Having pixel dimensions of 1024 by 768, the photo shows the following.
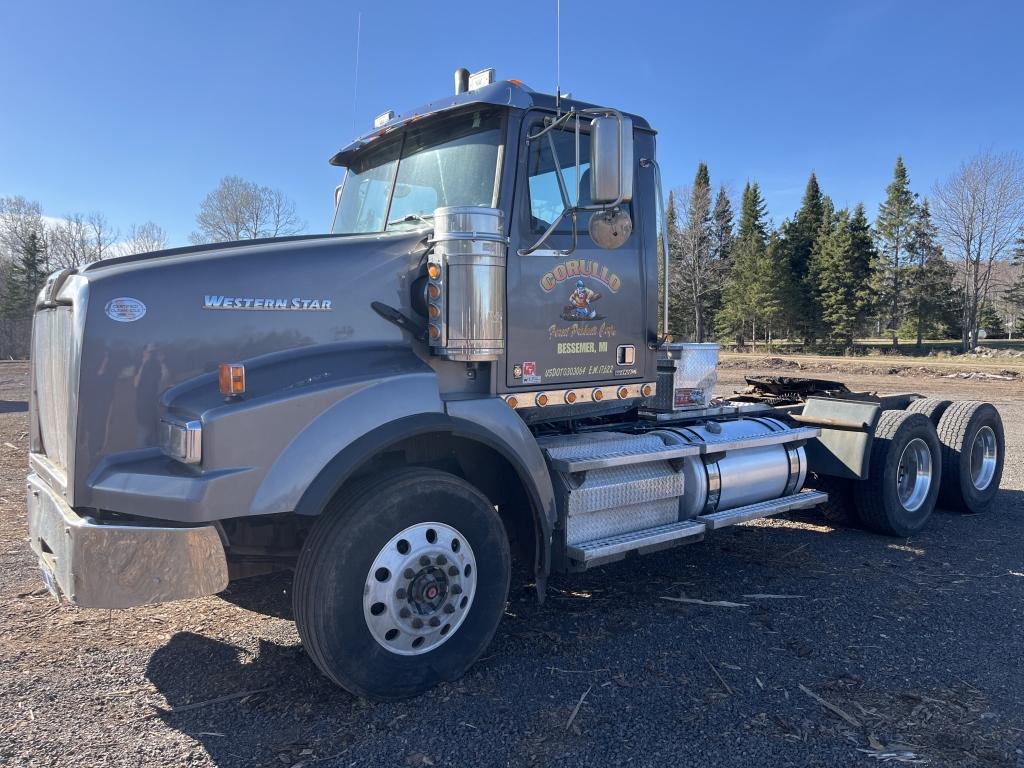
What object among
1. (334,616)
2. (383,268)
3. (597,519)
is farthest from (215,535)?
(597,519)

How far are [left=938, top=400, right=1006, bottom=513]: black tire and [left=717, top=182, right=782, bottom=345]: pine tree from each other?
42.7 m

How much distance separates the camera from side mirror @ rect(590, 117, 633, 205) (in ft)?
11.9

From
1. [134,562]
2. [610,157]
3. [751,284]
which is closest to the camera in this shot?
[134,562]

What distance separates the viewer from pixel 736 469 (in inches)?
202

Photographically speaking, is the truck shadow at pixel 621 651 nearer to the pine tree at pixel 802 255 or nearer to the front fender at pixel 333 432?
the front fender at pixel 333 432

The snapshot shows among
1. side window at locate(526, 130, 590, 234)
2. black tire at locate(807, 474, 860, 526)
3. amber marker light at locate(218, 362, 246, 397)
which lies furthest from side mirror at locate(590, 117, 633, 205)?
black tire at locate(807, 474, 860, 526)

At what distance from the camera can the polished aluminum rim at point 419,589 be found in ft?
10.4

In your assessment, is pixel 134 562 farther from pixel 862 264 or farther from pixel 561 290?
pixel 862 264

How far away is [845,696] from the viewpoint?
336 centimetres

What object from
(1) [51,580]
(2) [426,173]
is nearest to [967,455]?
(2) [426,173]

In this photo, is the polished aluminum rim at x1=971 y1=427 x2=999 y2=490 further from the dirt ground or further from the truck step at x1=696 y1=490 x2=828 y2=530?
the truck step at x1=696 y1=490 x2=828 y2=530

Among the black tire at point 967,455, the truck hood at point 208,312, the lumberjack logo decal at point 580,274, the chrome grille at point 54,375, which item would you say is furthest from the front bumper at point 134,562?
the black tire at point 967,455

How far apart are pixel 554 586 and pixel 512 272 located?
2.26 metres

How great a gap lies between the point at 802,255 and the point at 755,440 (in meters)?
49.7
